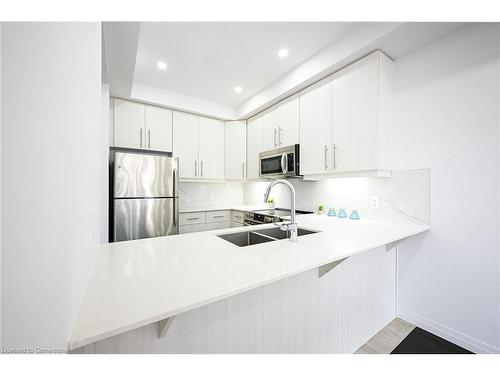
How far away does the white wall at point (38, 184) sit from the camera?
0.28 meters

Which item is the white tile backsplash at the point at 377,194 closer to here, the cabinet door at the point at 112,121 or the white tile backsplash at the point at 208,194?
the white tile backsplash at the point at 208,194

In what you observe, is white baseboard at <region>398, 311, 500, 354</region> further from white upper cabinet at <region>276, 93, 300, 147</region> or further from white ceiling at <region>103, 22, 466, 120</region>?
white ceiling at <region>103, 22, 466, 120</region>

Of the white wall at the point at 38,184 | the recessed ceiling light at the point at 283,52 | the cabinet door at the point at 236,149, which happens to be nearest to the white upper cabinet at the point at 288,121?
the recessed ceiling light at the point at 283,52

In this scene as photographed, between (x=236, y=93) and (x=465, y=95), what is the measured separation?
7.45 ft

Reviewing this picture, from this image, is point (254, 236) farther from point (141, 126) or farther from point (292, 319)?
point (141, 126)

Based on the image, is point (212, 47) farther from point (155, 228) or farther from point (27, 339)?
point (27, 339)

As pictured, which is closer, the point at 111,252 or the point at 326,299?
the point at 111,252

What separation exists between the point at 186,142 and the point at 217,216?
1188 millimetres

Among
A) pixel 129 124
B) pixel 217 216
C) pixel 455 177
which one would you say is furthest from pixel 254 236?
pixel 129 124

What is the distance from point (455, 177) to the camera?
4.90 feet

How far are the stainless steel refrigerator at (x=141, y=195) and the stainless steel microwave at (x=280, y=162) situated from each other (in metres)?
1.13
